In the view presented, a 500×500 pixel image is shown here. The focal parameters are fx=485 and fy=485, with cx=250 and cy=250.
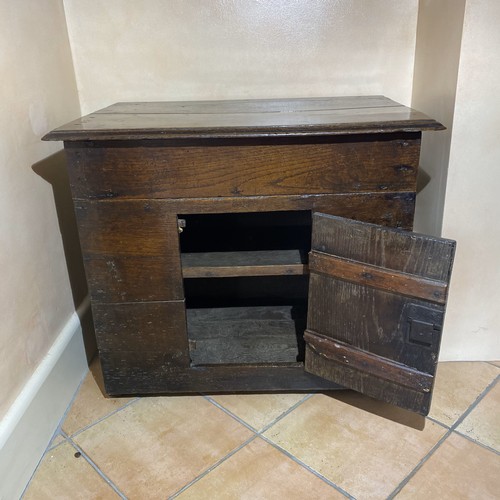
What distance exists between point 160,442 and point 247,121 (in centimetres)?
80

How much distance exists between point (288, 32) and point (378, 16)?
262 millimetres

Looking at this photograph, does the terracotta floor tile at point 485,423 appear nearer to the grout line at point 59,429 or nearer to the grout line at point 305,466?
the grout line at point 305,466

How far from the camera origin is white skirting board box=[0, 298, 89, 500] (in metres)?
1.04

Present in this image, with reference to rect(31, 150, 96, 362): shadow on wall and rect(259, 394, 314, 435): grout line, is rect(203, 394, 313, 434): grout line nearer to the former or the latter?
rect(259, 394, 314, 435): grout line

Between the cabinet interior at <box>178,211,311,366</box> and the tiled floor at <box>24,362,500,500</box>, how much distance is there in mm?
132

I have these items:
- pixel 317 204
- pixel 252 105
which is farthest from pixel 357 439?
pixel 252 105

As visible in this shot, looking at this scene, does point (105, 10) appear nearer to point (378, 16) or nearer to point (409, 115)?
point (378, 16)

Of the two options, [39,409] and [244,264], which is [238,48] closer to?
[244,264]

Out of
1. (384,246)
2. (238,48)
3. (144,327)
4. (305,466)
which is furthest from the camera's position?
(238,48)

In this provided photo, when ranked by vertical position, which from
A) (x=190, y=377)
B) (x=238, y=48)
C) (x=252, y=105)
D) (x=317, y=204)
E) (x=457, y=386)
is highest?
(x=238, y=48)

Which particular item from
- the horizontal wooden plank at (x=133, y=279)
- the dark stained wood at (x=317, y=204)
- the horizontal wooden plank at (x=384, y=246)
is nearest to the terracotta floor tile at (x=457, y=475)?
the horizontal wooden plank at (x=384, y=246)

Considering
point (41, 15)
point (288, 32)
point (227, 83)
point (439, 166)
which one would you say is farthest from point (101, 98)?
point (439, 166)

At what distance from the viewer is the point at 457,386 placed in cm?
137

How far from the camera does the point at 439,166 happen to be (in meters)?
1.29
